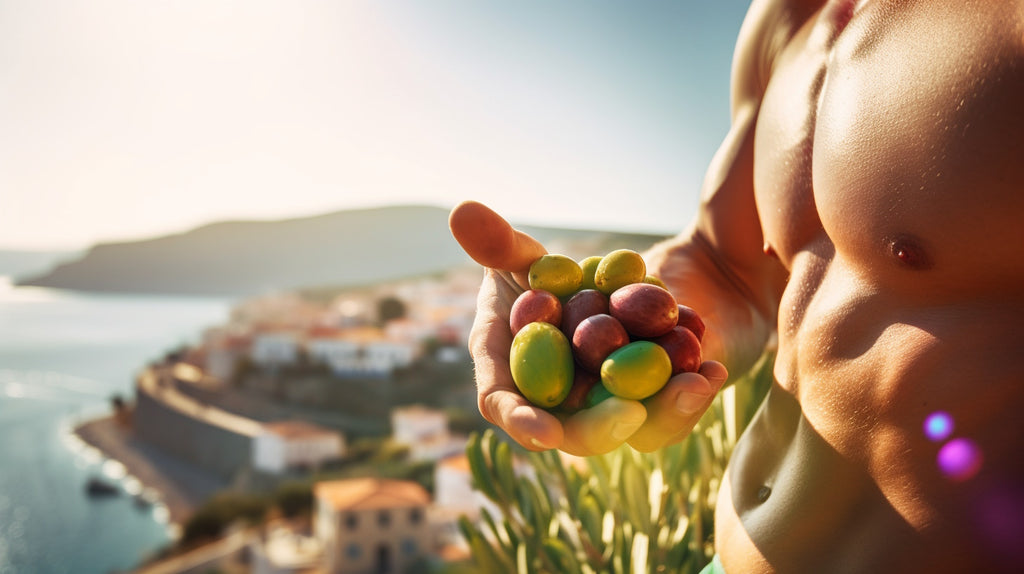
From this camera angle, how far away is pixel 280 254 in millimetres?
71125

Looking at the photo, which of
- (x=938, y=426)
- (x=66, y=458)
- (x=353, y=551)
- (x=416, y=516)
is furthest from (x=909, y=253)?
(x=66, y=458)

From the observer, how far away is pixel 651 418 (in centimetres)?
80

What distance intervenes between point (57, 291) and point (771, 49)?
358 ft

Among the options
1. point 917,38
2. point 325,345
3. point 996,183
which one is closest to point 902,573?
point 996,183

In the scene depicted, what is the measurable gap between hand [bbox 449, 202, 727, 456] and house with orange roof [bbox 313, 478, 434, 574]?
21.7 m

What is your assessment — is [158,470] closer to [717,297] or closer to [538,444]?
[717,297]

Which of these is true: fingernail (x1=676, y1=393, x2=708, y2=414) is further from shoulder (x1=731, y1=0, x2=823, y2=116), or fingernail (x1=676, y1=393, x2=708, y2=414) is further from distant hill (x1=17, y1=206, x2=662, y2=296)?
distant hill (x1=17, y1=206, x2=662, y2=296)

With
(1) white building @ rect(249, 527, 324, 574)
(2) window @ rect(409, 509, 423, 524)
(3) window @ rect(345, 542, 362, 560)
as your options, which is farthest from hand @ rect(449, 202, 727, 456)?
(1) white building @ rect(249, 527, 324, 574)

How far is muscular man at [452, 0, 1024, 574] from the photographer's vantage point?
80 centimetres

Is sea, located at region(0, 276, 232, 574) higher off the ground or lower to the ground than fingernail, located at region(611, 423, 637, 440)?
lower

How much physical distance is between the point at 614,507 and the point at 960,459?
2.74ft

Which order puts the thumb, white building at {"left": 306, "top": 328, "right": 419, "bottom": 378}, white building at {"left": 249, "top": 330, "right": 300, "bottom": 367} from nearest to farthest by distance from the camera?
the thumb < white building at {"left": 306, "top": 328, "right": 419, "bottom": 378} < white building at {"left": 249, "top": 330, "right": 300, "bottom": 367}

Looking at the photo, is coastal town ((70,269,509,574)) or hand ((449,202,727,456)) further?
coastal town ((70,269,509,574))

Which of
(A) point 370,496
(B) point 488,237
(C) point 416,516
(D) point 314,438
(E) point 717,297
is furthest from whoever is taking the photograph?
(D) point 314,438
